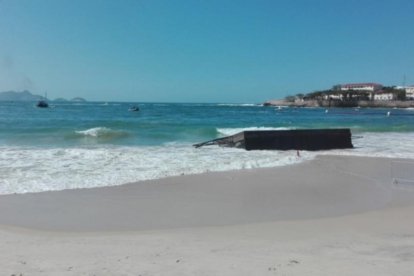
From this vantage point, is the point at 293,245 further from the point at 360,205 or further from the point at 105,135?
the point at 105,135

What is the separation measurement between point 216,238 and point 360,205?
13.1 feet

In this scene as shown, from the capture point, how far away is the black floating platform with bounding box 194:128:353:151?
19.8 m

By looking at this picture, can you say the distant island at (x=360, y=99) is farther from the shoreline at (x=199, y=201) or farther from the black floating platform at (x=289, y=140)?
the shoreline at (x=199, y=201)

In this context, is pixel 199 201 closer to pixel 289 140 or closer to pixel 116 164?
pixel 116 164

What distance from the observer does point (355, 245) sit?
580cm

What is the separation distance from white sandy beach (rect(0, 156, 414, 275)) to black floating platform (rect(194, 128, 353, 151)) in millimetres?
7800

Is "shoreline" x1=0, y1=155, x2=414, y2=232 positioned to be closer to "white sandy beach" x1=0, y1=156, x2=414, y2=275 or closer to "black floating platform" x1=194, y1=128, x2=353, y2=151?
"white sandy beach" x1=0, y1=156, x2=414, y2=275

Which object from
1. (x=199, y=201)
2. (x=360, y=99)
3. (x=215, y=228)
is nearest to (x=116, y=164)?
(x=199, y=201)

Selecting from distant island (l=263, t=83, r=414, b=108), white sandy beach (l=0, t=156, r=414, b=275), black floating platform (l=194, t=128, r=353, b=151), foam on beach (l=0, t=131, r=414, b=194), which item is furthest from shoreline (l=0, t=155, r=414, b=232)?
distant island (l=263, t=83, r=414, b=108)

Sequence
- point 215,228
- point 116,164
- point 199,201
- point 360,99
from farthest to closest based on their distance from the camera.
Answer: point 360,99 < point 116,164 < point 199,201 < point 215,228

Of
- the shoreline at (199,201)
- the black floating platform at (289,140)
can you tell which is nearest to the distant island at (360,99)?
the black floating platform at (289,140)

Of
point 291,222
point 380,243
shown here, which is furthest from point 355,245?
point 291,222

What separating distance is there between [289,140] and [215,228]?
14000 millimetres

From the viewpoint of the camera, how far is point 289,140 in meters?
20.3
